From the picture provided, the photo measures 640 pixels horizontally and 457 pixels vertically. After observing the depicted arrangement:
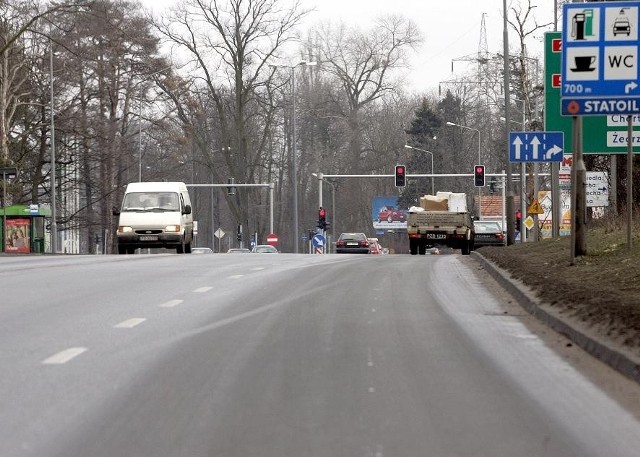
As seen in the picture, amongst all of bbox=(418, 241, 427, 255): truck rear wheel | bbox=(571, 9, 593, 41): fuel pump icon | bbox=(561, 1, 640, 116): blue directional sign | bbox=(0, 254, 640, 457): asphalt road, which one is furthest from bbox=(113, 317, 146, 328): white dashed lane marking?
bbox=(418, 241, 427, 255): truck rear wheel

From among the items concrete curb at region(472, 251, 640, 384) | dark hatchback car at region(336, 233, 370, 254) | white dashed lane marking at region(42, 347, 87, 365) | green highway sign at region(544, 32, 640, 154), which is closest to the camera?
concrete curb at region(472, 251, 640, 384)

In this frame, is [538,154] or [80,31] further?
[80,31]

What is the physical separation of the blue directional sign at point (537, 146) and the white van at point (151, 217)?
10.6 m

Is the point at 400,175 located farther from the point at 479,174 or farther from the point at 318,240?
the point at 318,240

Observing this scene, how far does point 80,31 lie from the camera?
56.4 m

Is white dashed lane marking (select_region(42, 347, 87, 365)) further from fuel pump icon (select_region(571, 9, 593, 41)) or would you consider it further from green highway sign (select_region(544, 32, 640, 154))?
green highway sign (select_region(544, 32, 640, 154))

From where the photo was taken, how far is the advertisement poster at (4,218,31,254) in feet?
176

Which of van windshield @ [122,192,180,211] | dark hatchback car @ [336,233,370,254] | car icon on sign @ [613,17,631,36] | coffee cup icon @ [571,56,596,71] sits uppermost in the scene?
car icon on sign @ [613,17,631,36]

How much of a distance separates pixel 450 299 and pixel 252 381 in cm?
838

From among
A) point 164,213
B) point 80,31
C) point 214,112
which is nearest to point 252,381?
point 164,213

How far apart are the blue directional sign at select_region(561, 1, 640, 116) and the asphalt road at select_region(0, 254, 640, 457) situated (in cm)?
465

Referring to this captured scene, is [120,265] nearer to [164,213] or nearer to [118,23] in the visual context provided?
[164,213]

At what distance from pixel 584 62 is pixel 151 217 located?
2236cm

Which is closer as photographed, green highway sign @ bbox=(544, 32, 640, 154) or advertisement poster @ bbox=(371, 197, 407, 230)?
green highway sign @ bbox=(544, 32, 640, 154)
